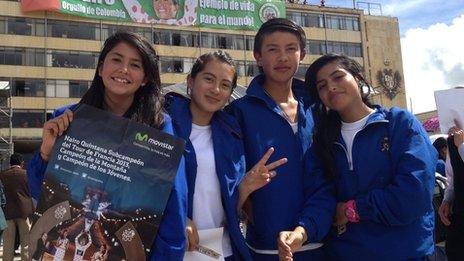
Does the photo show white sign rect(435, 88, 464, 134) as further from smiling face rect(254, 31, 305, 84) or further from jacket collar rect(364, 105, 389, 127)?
smiling face rect(254, 31, 305, 84)

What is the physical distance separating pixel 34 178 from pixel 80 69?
34.3 meters

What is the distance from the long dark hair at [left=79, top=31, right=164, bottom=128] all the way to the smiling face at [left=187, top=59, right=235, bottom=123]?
26 centimetres

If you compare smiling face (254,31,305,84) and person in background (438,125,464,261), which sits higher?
smiling face (254,31,305,84)

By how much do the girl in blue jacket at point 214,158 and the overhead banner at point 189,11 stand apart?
1852cm

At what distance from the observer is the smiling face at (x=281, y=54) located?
2674 mm

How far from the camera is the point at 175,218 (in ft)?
6.70

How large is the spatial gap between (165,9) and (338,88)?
19287mm

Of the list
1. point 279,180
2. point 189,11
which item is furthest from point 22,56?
point 279,180

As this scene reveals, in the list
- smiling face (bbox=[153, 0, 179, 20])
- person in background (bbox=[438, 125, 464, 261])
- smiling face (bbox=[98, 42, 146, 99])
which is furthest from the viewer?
smiling face (bbox=[153, 0, 179, 20])

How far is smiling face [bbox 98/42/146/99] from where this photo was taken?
2.18 meters

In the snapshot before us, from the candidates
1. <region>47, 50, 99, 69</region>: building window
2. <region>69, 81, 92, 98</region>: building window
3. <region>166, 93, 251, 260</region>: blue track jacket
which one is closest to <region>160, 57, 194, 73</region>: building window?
<region>47, 50, 99, 69</region>: building window

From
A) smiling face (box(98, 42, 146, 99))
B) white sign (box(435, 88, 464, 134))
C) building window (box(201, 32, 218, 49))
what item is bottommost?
white sign (box(435, 88, 464, 134))

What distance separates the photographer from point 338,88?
2.50 meters

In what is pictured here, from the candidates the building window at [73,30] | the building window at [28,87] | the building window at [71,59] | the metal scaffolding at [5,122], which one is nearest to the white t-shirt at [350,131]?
the metal scaffolding at [5,122]
